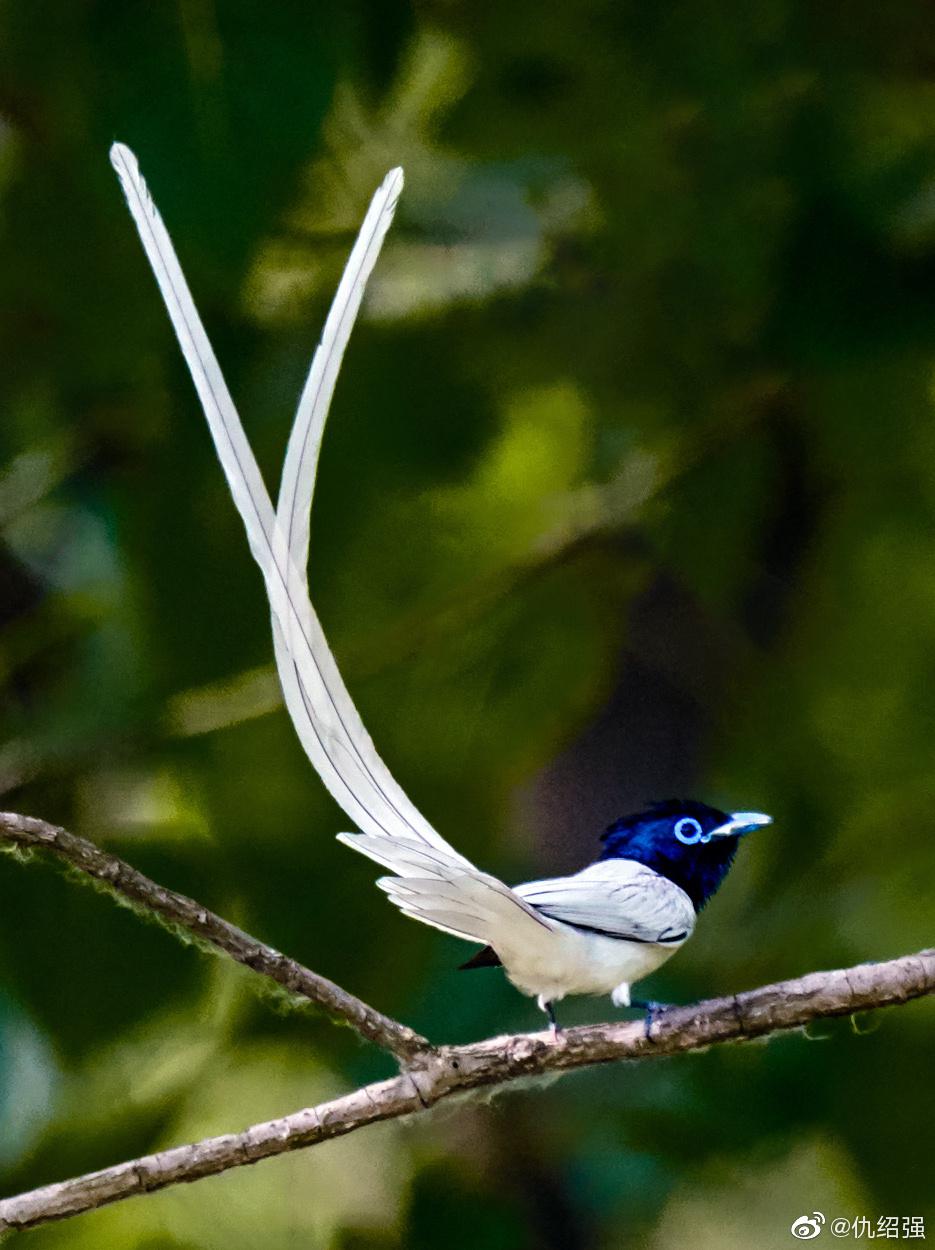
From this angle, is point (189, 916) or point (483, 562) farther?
point (483, 562)

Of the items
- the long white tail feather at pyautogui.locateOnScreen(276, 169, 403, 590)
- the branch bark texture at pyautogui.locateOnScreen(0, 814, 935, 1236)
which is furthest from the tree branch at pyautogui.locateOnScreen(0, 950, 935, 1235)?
the long white tail feather at pyautogui.locateOnScreen(276, 169, 403, 590)

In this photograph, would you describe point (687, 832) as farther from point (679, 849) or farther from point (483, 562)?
point (483, 562)

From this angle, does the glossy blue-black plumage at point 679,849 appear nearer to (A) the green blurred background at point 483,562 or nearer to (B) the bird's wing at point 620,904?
(B) the bird's wing at point 620,904

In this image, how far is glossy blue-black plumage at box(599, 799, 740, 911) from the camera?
0.47 metres

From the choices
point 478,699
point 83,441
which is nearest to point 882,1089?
point 478,699

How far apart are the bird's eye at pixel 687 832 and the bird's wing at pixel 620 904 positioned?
18 mm

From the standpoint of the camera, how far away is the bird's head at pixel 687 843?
47cm

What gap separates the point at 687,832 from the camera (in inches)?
18.7

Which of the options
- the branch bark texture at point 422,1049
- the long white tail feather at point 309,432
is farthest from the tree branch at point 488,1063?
the long white tail feather at point 309,432

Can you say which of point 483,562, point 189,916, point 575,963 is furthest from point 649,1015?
point 483,562

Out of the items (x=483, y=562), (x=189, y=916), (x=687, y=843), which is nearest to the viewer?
(x=189, y=916)

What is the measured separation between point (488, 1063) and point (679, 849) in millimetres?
109

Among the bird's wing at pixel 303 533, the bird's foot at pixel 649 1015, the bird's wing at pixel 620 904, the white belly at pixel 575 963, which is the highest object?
the bird's wing at pixel 303 533

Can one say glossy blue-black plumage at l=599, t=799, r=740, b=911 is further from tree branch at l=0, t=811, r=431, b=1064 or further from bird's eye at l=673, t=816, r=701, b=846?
tree branch at l=0, t=811, r=431, b=1064
